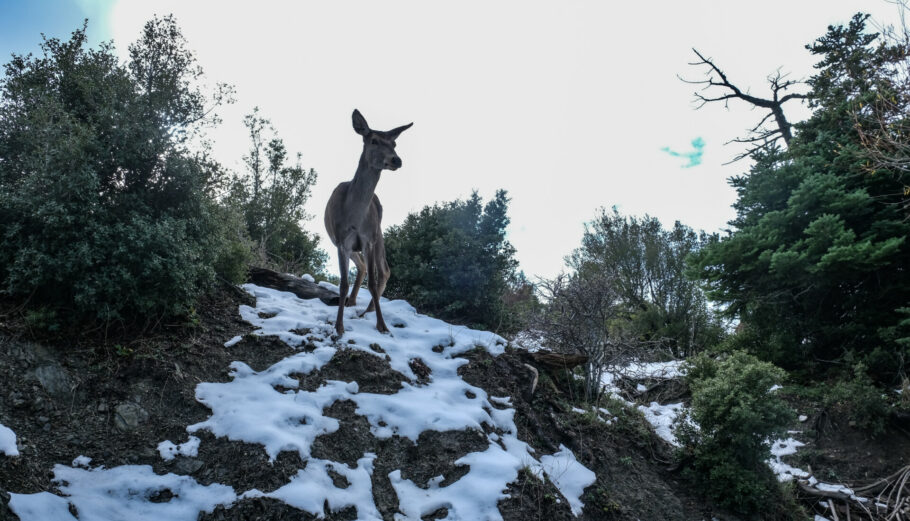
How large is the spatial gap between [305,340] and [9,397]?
2691 mm

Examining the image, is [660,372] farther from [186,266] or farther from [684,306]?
[186,266]

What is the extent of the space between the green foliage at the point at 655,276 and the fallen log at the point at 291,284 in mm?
7553

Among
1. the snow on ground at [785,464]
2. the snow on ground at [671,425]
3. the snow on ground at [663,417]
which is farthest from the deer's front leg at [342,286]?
the snow on ground at [785,464]

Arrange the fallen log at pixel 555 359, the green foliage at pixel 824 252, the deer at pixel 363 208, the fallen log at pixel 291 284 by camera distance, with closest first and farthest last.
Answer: the deer at pixel 363 208 → the fallen log at pixel 555 359 → the fallen log at pixel 291 284 → the green foliage at pixel 824 252

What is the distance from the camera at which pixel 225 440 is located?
151 inches

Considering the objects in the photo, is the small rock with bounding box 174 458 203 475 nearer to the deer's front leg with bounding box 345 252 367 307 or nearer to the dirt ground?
the dirt ground

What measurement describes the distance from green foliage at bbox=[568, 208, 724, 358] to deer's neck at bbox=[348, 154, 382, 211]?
780 centimetres

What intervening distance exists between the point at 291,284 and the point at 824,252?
1020 cm

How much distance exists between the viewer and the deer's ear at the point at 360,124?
6.47 metres

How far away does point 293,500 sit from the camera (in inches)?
134

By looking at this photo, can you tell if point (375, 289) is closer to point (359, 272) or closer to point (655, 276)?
point (359, 272)

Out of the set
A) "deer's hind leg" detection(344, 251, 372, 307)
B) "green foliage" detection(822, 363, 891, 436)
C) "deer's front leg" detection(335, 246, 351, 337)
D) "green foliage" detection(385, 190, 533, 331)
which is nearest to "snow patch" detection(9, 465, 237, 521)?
"deer's front leg" detection(335, 246, 351, 337)

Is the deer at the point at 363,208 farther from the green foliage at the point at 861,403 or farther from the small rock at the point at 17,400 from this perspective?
the green foliage at the point at 861,403

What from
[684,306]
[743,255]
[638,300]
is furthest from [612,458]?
[638,300]
